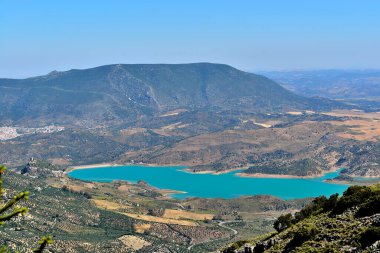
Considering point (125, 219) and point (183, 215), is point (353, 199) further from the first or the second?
point (183, 215)

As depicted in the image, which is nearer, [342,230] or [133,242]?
[342,230]

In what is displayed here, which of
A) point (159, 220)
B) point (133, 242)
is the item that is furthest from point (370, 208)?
point (159, 220)

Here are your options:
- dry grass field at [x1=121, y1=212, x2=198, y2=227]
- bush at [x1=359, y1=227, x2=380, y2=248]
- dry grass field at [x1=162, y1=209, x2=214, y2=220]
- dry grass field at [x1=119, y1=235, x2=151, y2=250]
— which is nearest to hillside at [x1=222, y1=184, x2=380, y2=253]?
bush at [x1=359, y1=227, x2=380, y2=248]

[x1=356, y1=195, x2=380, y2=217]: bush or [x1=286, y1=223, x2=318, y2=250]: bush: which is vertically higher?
[x1=356, y1=195, x2=380, y2=217]: bush

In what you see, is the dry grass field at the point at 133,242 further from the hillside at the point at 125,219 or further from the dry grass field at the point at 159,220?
the dry grass field at the point at 159,220

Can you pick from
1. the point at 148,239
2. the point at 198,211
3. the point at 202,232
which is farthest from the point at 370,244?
the point at 198,211

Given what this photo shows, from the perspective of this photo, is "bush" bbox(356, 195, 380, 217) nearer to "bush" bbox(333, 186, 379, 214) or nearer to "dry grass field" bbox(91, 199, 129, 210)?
"bush" bbox(333, 186, 379, 214)

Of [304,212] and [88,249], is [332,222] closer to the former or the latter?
[304,212]

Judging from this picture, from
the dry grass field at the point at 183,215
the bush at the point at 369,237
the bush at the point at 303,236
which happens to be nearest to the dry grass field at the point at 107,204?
the dry grass field at the point at 183,215
